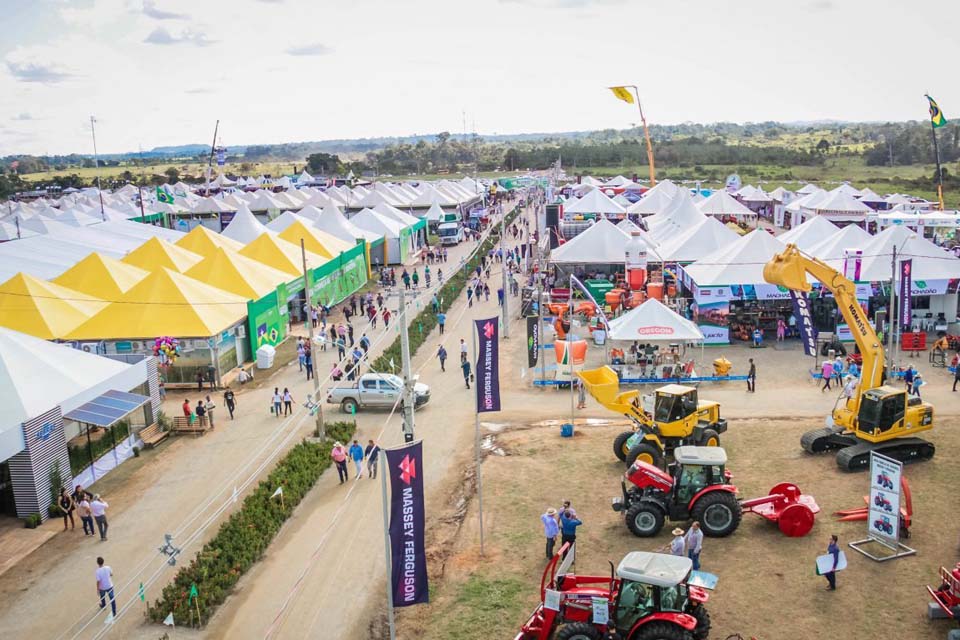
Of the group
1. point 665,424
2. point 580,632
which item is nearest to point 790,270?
point 665,424

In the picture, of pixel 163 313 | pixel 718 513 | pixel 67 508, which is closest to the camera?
pixel 718 513

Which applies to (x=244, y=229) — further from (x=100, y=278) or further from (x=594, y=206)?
(x=594, y=206)

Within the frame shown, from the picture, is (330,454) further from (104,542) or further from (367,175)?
(367,175)

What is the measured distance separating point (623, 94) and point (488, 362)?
168 feet

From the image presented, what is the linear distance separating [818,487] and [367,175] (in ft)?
478

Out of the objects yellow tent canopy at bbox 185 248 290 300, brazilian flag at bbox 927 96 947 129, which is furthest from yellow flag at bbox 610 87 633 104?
yellow tent canopy at bbox 185 248 290 300

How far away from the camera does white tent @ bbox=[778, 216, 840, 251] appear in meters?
34.7

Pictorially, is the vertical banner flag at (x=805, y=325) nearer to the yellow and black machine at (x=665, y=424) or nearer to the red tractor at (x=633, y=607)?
the yellow and black machine at (x=665, y=424)

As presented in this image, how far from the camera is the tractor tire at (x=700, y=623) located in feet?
32.4

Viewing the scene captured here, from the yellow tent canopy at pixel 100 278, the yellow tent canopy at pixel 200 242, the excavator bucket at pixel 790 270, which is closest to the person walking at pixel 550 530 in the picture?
the excavator bucket at pixel 790 270

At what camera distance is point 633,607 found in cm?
989

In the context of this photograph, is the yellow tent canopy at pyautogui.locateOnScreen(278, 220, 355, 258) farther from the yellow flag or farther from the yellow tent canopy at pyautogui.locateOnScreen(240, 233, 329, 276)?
the yellow flag

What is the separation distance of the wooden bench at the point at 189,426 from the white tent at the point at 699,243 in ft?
67.5

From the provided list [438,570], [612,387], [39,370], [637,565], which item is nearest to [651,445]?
[612,387]
